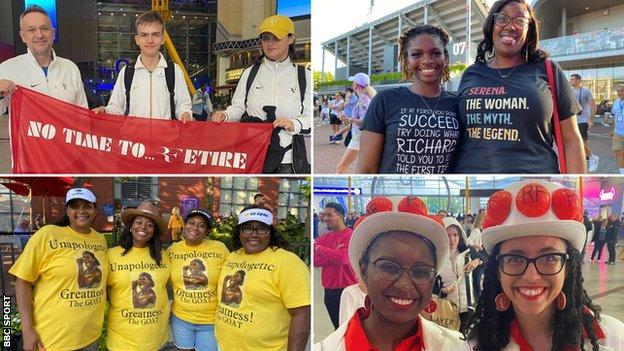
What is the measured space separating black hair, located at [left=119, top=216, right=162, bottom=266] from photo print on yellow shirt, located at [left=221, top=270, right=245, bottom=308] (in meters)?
0.40

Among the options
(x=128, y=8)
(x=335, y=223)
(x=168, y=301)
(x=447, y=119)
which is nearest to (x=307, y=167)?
(x=335, y=223)

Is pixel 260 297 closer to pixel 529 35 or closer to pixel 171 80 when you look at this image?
pixel 171 80

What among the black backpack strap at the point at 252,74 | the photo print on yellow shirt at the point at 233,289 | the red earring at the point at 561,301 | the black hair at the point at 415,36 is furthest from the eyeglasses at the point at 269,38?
the red earring at the point at 561,301

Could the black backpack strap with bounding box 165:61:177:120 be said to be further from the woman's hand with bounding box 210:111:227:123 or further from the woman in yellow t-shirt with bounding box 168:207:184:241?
the woman in yellow t-shirt with bounding box 168:207:184:241

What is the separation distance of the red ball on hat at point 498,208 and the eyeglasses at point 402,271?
0.37 m

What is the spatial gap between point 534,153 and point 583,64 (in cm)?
50

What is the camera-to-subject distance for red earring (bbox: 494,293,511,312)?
2725 mm

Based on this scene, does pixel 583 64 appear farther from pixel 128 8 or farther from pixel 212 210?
pixel 128 8

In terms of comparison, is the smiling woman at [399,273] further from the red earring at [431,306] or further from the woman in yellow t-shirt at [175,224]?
the woman in yellow t-shirt at [175,224]

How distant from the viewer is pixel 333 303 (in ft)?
9.47

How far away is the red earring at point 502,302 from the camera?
272 centimetres

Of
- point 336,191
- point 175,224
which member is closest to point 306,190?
point 336,191

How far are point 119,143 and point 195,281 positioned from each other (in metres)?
0.86

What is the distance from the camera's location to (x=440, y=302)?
109 inches
